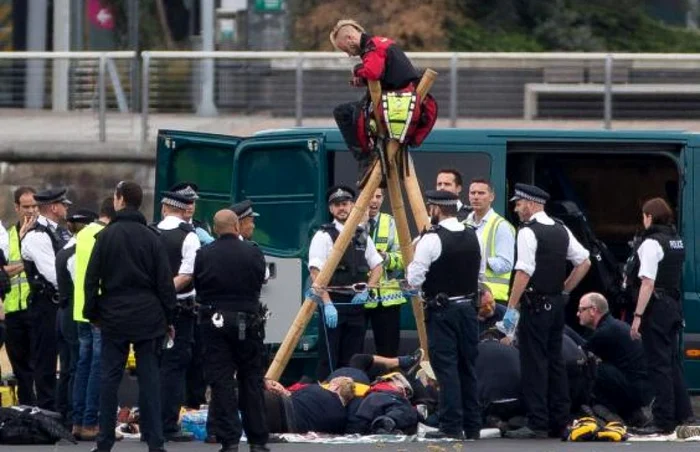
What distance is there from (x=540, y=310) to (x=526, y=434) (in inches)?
36.0

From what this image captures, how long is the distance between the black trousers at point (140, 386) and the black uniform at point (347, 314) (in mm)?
2445

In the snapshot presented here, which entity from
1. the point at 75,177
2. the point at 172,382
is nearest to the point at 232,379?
the point at 172,382

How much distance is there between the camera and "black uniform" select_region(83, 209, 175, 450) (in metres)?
13.1

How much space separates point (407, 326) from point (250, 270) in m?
3.08

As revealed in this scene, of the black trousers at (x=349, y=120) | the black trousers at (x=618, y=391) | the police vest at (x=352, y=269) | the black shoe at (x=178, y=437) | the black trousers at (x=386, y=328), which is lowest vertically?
the black shoe at (x=178, y=437)

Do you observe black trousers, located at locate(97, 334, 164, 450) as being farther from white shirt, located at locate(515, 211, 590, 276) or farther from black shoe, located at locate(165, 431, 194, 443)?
white shirt, located at locate(515, 211, 590, 276)

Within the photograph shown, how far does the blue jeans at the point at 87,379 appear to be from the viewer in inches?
553

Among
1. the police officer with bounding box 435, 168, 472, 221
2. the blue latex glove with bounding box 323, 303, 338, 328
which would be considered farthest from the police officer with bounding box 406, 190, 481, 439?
the blue latex glove with bounding box 323, 303, 338, 328

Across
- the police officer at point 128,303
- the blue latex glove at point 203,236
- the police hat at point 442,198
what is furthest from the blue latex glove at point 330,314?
the police officer at point 128,303

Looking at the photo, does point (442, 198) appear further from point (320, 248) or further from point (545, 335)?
point (320, 248)

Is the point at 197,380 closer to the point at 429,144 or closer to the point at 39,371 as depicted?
the point at 39,371

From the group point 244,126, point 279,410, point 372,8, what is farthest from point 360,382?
point 372,8

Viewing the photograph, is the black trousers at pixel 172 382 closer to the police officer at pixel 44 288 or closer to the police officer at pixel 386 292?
the police officer at pixel 44 288

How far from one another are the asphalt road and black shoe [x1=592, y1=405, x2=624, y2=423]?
653 millimetres
